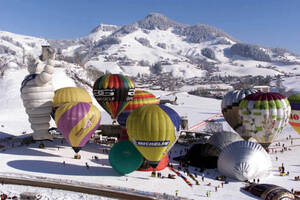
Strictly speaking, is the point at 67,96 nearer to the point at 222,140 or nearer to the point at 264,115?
the point at 222,140

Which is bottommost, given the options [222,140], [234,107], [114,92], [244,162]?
[244,162]

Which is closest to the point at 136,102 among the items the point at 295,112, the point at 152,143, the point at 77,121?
the point at 77,121

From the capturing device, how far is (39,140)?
96.1 feet

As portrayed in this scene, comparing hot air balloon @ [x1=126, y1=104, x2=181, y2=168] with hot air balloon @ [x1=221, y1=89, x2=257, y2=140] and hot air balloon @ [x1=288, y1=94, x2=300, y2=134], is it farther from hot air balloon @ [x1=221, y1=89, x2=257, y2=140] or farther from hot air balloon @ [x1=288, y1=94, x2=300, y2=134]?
hot air balloon @ [x1=288, y1=94, x2=300, y2=134]

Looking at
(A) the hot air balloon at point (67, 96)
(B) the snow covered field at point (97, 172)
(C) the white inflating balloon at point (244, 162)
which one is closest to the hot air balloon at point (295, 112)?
(B) the snow covered field at point (97, 172)

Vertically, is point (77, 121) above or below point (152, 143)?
above

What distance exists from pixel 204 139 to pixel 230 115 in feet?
17.7

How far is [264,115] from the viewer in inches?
1061

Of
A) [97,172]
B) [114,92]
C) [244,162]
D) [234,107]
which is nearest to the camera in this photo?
[244,162]

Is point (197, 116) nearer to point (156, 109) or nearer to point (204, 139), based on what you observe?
point (204, 139)

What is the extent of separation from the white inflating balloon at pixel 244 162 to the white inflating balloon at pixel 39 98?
16.0 metres

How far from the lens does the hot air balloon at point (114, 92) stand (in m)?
28.2

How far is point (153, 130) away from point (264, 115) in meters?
11.2

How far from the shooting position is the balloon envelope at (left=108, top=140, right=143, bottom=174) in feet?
74.2
